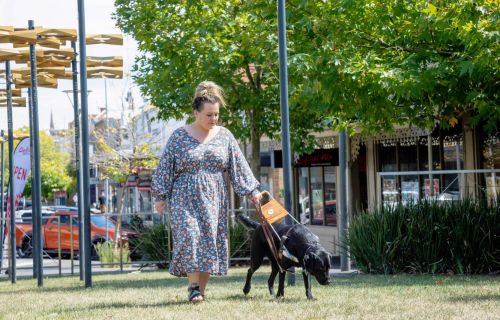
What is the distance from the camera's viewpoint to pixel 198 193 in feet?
28.1

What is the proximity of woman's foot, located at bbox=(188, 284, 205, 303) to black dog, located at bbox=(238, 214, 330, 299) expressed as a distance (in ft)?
2.72

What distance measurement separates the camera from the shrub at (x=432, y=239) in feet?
45.5

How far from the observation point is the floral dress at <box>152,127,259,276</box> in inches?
335

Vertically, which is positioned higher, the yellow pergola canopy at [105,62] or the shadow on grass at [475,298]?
the yellow pergola canopy at [105,62]

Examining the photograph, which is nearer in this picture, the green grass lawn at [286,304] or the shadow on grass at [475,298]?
the green grass lawn at [286,304]

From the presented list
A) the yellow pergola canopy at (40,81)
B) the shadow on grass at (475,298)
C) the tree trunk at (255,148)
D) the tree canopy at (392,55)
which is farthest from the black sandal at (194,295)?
the tree trunk at (255,148)

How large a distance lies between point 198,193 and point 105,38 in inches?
295

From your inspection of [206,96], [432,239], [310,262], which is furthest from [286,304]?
[432,239]

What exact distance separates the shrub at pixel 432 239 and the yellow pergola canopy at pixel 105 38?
4.72 m

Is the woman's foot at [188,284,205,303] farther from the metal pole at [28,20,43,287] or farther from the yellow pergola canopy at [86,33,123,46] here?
the yellow pergola canopy at [86,33,123,46]

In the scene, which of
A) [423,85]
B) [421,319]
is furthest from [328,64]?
[421,319]

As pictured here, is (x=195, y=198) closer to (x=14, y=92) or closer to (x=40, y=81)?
(x=40, y=81)

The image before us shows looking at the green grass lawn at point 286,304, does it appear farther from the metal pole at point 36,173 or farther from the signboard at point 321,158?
the signboard at point 321,158

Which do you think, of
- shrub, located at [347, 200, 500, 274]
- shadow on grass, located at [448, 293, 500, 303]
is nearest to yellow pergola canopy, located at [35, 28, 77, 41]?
shrub, located at [347, 200, 500, 274]
